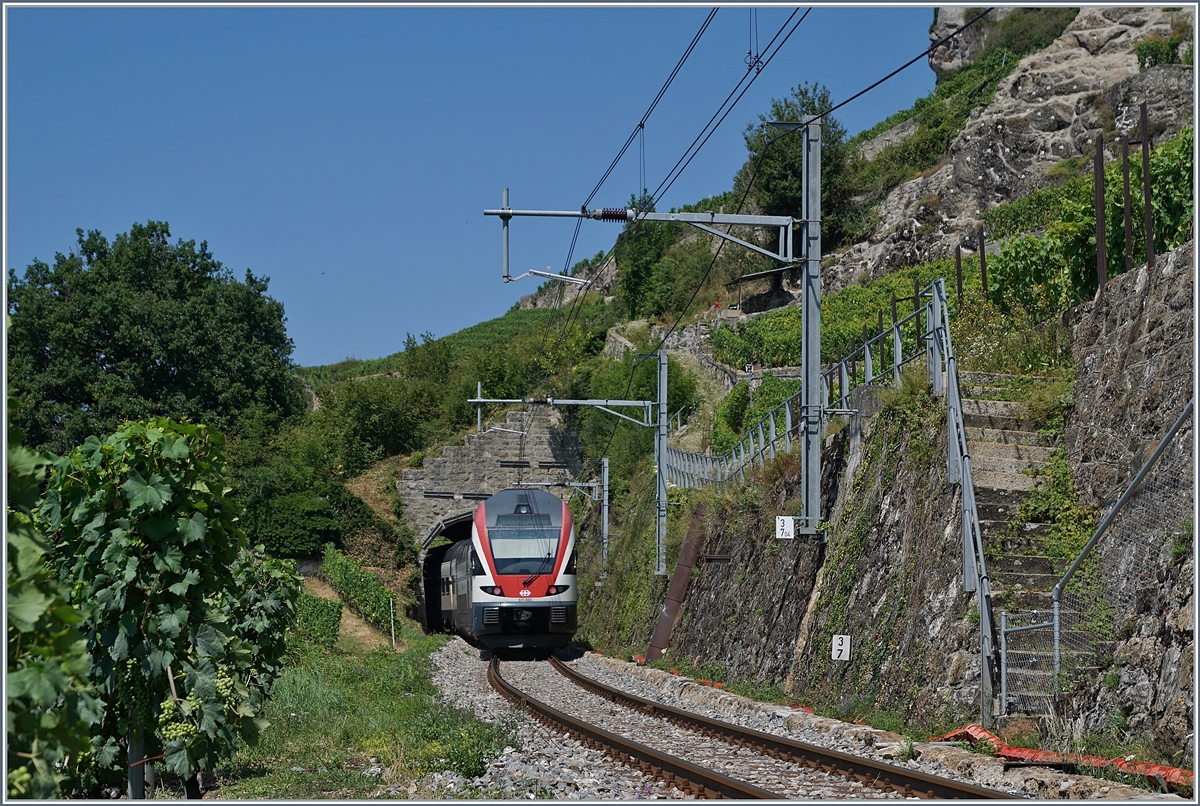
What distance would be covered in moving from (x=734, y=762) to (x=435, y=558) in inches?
1366

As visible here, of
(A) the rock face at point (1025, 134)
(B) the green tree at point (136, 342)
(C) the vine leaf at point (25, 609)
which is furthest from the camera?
(A) the rock face at point (1025, 134)

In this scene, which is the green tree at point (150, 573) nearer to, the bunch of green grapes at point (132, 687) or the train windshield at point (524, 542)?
the bunch of green grapes at point (132, 687)

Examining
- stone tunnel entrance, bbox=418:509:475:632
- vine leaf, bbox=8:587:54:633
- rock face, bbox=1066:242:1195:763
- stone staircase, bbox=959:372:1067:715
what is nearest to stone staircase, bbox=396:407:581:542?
stone tunnel entrance, bbox=418:509:475:632

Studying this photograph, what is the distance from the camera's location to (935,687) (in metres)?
11.3

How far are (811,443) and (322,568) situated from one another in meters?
23.8

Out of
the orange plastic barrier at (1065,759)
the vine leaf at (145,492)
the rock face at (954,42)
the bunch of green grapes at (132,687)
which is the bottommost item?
the orange plastic barrier at (1065,759)

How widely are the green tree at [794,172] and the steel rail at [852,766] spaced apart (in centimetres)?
4175

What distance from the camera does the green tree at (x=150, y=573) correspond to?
7625 millimetres

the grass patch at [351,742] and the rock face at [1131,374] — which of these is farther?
the rock face at [1131,374]

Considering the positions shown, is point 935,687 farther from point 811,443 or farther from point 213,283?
point 213,283

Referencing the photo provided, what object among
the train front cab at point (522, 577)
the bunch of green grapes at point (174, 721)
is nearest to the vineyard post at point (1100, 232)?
the bunch of green grapes at point (174, 721)

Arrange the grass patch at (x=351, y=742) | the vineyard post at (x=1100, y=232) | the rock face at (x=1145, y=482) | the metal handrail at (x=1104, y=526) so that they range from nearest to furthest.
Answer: the rock face at (x=1145, y=482) → the metal handrail at (x=1104, y=526) → the grass patch at (x=351, y=742) → the vineyard post at (x=1100, y=232)

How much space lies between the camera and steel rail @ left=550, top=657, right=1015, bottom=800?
755 cm

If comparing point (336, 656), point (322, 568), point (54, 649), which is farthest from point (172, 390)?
point (54, 649)
